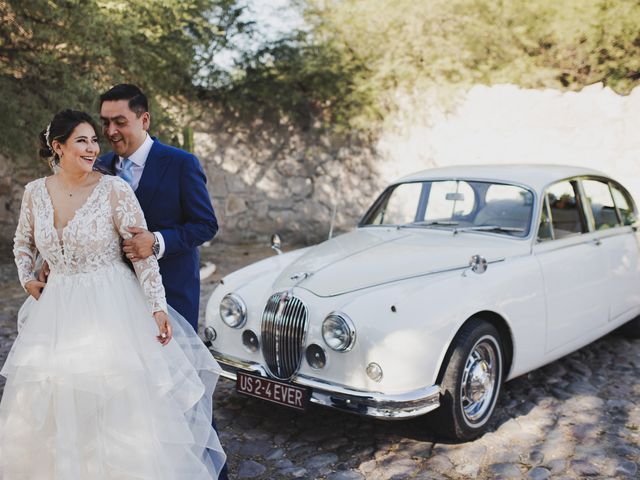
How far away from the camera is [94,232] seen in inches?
92.5

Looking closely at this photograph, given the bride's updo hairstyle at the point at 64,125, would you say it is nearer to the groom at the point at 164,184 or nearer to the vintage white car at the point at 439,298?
the groom at the point at 164,184

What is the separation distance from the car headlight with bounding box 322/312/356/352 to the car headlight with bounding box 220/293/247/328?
2.13 feet

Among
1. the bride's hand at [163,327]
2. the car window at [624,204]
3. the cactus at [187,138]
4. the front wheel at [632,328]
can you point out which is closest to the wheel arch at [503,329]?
the bride's hand at [163,327]

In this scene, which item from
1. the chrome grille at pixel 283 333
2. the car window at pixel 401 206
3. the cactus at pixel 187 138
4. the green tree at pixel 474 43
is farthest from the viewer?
the cactus at pixel 187 138

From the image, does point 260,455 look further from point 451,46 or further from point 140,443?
point 451,46

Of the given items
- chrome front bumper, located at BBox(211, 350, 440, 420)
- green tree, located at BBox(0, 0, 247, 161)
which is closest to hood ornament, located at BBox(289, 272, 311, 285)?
chrome front bumper, located at BBox(211, 350, 440, 420)

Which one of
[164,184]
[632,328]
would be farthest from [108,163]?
[632,328]

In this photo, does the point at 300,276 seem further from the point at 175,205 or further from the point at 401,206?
the point at 401,206

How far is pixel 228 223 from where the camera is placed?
10953 millimetres

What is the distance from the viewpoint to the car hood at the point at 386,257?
370 cm

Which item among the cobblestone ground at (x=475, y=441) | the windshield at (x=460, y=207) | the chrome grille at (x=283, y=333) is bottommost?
the cobblestone ground at (x=475, y=441)

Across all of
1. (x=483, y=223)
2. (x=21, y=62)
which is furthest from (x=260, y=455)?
(x=21, y=62)

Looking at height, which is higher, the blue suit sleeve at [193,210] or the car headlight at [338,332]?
the blue suit sleeve at [193,210]

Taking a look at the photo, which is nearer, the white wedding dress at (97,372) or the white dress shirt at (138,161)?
the white wedding dress at (97,372)
